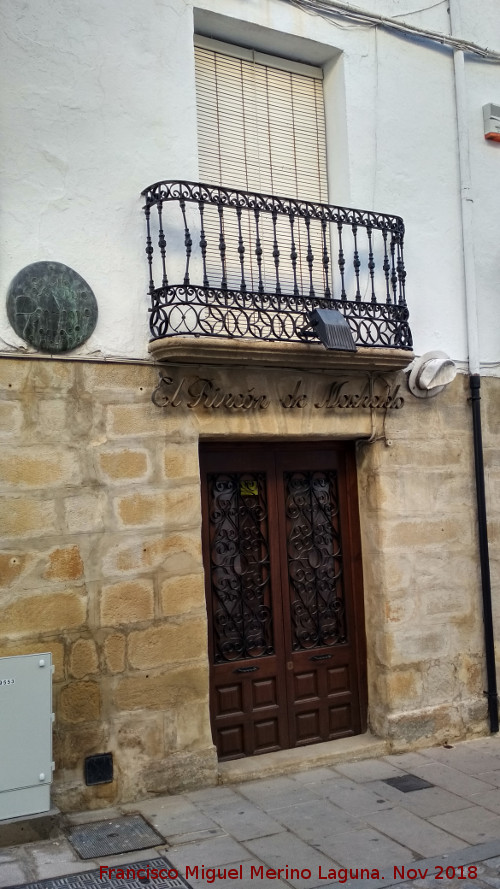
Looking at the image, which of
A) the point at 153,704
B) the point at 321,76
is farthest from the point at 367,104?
the point at 153,704

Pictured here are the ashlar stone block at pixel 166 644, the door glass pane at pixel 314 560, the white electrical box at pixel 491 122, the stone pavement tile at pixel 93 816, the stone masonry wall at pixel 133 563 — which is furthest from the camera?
the white electrical box at pixel 491 122

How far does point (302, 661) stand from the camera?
6.00 m

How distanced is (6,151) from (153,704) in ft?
11.6

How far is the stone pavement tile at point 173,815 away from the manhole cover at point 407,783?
136 cm

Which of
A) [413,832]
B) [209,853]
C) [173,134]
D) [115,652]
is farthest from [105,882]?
[173,134]

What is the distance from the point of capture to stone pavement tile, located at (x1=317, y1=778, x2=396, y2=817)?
495 centimetres

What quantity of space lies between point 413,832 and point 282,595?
73.2 inches

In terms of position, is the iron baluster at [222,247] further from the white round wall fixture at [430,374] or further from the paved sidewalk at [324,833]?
the paved sidewalk at [324,833]

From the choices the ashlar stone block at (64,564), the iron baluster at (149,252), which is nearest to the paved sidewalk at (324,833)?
the ashlar stone block at (64,564)

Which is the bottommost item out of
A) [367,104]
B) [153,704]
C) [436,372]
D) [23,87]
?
[153,704]

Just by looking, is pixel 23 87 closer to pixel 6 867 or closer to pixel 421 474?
pixel 421 474

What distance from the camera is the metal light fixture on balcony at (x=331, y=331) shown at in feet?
17.6

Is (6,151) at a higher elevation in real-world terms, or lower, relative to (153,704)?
higher

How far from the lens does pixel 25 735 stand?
14.4ft
